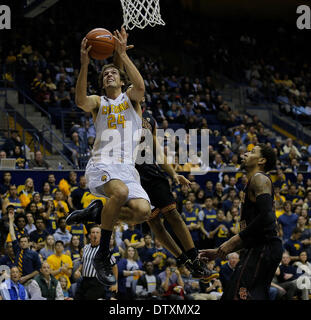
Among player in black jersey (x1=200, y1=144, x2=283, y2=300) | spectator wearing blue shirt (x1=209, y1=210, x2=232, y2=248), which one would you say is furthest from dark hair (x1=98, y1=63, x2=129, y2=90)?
spectator wearing blue shirt (x1=209, y1=210, x2=232, y2=248)

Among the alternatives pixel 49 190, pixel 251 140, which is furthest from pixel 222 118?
pixel 49 190

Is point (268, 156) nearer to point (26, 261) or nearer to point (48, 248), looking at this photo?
point (26, 261)

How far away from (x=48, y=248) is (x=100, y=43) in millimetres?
6471

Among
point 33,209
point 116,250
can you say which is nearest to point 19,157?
point 33,209

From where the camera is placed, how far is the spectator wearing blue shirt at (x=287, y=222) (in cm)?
1495

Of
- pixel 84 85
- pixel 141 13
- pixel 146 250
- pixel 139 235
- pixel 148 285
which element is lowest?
pixel 148 285

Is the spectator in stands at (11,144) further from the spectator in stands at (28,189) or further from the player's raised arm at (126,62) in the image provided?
the player's raised arm at (126,62)

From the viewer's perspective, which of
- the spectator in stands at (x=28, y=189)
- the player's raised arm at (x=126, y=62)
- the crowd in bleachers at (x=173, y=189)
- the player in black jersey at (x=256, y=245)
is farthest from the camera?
the spectator in stands at (x=28, y=189)

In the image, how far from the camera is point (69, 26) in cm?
2195

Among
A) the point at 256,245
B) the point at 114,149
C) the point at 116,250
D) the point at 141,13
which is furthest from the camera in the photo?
the point at 116,250

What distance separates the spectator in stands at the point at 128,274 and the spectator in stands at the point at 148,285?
10cm

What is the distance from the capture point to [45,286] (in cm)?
1130

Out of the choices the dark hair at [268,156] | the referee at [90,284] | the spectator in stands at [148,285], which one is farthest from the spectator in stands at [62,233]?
the dark hair at [268,156]

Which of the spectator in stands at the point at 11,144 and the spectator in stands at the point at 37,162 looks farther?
the spectator in stands at the point at 11,144
